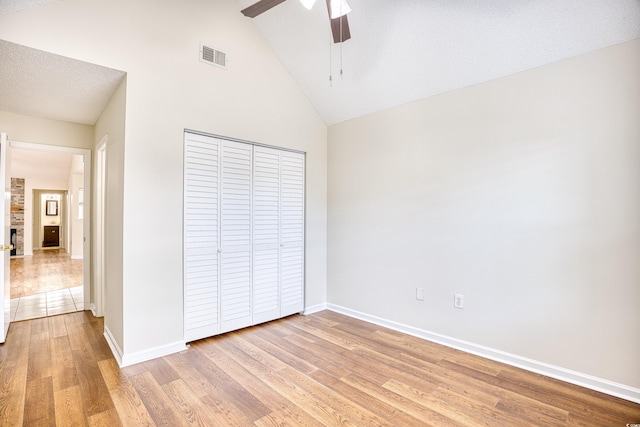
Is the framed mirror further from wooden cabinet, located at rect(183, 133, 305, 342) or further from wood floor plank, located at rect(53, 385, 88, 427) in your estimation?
wood floor plank, located at rect(53, 385, 88, 427)

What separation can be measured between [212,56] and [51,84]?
1407 mm

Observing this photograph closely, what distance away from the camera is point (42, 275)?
6.12m

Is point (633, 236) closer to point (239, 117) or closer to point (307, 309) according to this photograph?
point (307, 309)

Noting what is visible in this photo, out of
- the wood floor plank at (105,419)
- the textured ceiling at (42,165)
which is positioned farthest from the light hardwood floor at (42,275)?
the wood floor plank at (105,419)

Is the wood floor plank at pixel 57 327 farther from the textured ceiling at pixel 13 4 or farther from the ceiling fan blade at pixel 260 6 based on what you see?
the ceiling fan blade at pixel 260 6

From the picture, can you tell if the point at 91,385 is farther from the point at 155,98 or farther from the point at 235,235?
the point at 155,98

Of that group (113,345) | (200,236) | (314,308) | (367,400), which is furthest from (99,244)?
(367,400)

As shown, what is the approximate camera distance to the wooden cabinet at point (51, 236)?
1112 centimetres

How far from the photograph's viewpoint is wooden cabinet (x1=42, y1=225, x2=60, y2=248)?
11117 millimetres

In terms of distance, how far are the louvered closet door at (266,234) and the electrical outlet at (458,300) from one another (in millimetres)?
1920

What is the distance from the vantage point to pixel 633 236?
211 centimetres

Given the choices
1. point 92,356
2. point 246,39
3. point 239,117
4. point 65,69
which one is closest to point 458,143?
point 239,117

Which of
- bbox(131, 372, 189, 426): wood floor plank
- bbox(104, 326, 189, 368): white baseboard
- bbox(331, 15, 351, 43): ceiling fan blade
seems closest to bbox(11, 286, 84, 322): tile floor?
bbox(104, 326, 189, 368): white baseboard

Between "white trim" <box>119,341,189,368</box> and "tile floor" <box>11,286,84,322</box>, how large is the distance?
2115 millimetres
